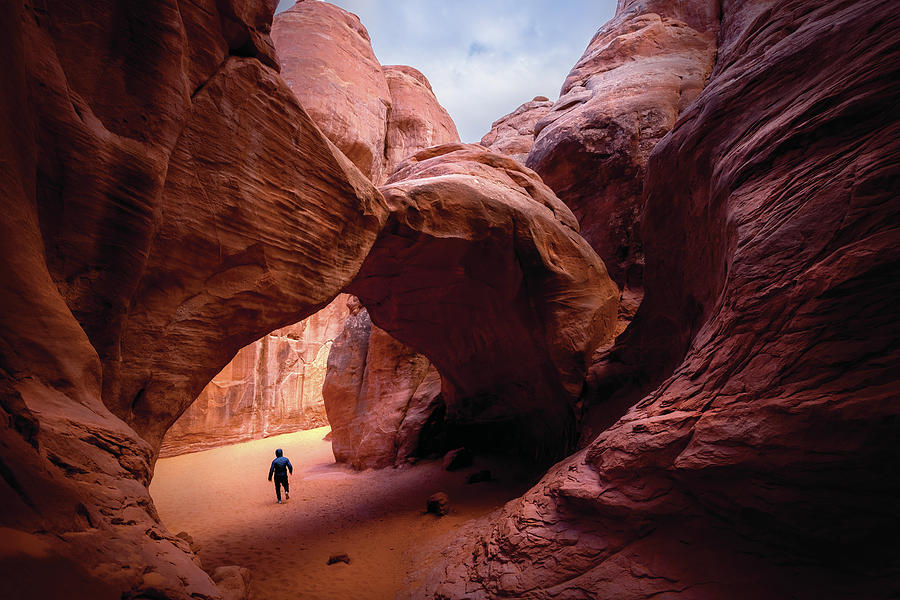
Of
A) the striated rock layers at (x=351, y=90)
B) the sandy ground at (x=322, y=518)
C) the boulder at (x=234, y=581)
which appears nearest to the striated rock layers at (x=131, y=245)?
the boulder at (x=234, y=581)

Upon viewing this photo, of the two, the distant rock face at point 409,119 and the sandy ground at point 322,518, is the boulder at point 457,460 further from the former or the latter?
the distant rock face at point 409,119

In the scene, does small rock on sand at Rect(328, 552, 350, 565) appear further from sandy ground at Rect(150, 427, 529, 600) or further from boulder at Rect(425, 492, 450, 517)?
boulder at Rect(425, 492, 450, 517)

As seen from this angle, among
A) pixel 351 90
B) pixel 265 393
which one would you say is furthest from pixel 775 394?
pixel 351 90

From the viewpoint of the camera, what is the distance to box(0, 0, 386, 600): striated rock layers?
6.86 ft

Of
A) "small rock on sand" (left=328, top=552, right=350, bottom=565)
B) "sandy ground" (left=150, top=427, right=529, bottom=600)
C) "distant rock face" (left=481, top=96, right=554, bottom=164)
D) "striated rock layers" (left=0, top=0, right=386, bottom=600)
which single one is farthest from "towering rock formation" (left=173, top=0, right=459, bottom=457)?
"striated rock layers" (left=0, top=0, right=386, bottom=600)

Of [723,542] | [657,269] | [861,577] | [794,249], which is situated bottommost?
[861,577]

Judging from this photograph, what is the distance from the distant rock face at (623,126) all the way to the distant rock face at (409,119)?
12.2 meters

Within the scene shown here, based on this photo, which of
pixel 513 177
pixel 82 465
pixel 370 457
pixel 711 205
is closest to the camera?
pixel 82 465

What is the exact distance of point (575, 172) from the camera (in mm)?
12859

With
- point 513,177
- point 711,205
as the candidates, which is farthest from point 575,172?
point 711,205

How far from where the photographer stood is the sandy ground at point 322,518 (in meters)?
5.92

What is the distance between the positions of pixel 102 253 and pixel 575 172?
12.1 meters

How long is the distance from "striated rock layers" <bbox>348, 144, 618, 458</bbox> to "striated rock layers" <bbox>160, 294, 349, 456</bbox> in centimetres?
1109

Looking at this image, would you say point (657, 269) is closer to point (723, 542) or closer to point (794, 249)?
point (794, 249)
